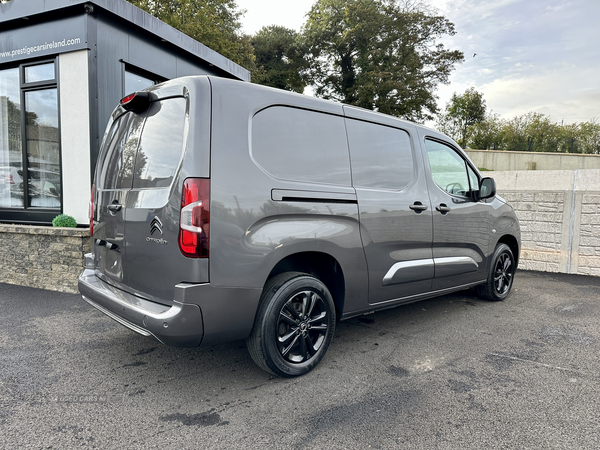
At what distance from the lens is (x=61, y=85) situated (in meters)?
6.67

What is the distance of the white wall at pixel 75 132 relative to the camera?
6.52 m

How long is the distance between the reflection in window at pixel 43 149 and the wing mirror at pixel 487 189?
261 inches

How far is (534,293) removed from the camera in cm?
568

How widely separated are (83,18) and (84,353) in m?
5.48

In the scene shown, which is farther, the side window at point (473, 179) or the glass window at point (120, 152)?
the side window at point (473, 179)

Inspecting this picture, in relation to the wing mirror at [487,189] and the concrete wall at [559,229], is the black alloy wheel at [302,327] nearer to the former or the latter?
the wing mirror at [487,189]

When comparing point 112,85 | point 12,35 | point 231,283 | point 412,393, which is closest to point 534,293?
point 412,393

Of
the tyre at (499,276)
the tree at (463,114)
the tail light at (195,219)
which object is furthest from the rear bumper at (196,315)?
the tree at (463,114)

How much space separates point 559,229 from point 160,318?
7269mm

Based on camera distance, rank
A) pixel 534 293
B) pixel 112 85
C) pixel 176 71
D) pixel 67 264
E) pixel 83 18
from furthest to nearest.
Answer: pixel 176 71 < pixel 112 85 < pixel 83 18 < pixel 534 293 < pixel 67 264

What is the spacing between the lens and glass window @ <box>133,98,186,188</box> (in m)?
2.57

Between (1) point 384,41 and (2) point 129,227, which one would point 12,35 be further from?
(1) point 384,41

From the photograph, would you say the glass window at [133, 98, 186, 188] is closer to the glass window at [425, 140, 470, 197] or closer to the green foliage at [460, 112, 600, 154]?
the glass window at [425, 140, 470, 197]

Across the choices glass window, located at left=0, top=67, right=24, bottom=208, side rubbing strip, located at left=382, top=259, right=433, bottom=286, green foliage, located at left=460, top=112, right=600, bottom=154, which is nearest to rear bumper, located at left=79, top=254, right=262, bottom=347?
side rubbing strip, located at left=382, top=259, right=433, bottom=286
